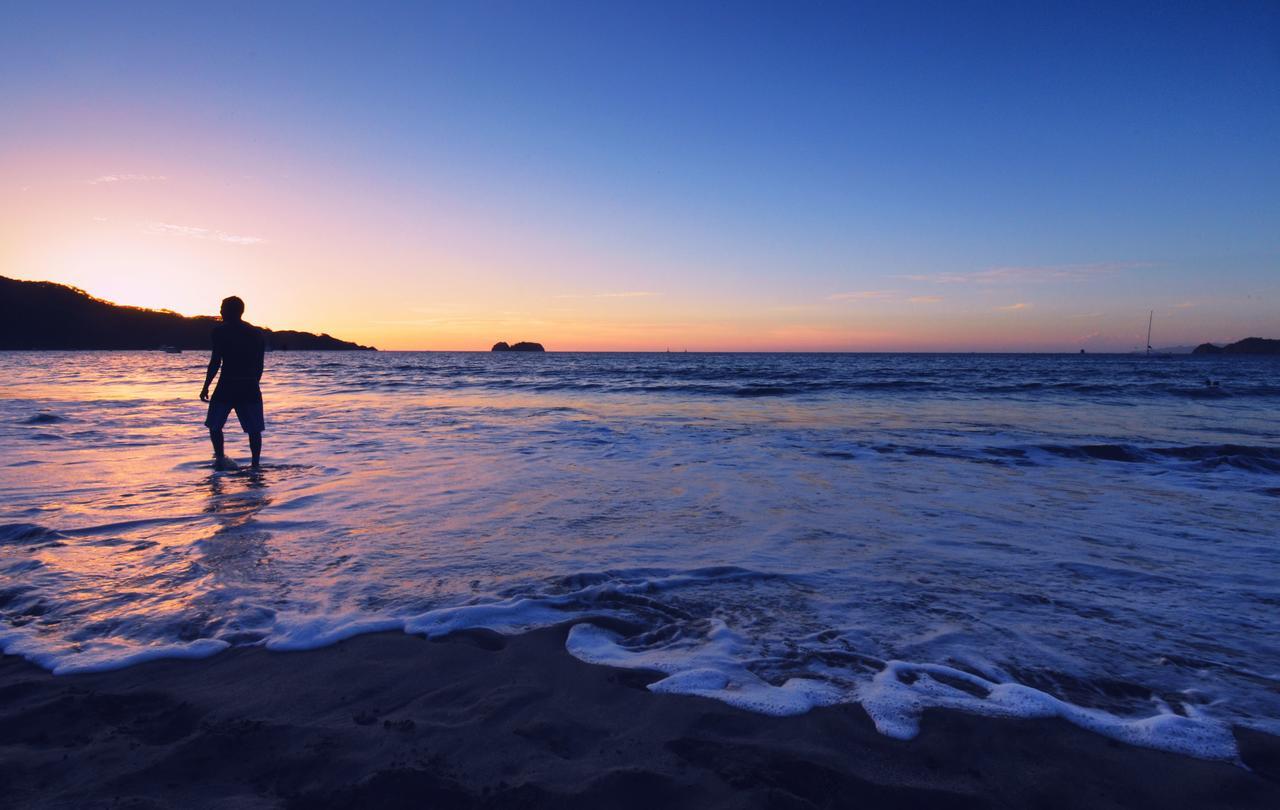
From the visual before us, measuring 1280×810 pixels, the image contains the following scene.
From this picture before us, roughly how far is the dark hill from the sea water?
101m

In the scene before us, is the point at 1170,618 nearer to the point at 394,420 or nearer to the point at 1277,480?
the point at 1277,480

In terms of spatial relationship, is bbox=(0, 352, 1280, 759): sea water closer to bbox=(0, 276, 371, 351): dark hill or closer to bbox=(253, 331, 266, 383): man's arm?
bbox=(253, 331, 266, 383): man's arm

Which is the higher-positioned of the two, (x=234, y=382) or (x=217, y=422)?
(x=234, y=382)

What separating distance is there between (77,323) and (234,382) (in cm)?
12871

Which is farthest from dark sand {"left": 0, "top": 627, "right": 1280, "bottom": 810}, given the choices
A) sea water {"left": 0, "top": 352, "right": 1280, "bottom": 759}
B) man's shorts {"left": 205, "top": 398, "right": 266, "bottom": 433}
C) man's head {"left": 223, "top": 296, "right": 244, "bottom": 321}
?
man's head {"left": 223, "top": 296, "right": 244, "bottom": 321}

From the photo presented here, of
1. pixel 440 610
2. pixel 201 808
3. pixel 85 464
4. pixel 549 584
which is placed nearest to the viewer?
pixel 201 808

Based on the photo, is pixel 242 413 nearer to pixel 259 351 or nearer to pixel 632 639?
pixel 259 351

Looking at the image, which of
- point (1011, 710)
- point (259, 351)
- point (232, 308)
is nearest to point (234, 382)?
point (259, 351)

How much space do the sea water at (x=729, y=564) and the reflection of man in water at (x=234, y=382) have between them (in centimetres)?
A: 56

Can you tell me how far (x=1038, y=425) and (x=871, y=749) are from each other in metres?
14.6

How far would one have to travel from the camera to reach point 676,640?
3137 millimetres

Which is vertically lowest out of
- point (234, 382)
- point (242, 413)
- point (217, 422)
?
point (217, 422)

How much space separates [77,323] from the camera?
103188mm

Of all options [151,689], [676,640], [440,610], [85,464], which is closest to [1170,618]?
[676,640]
